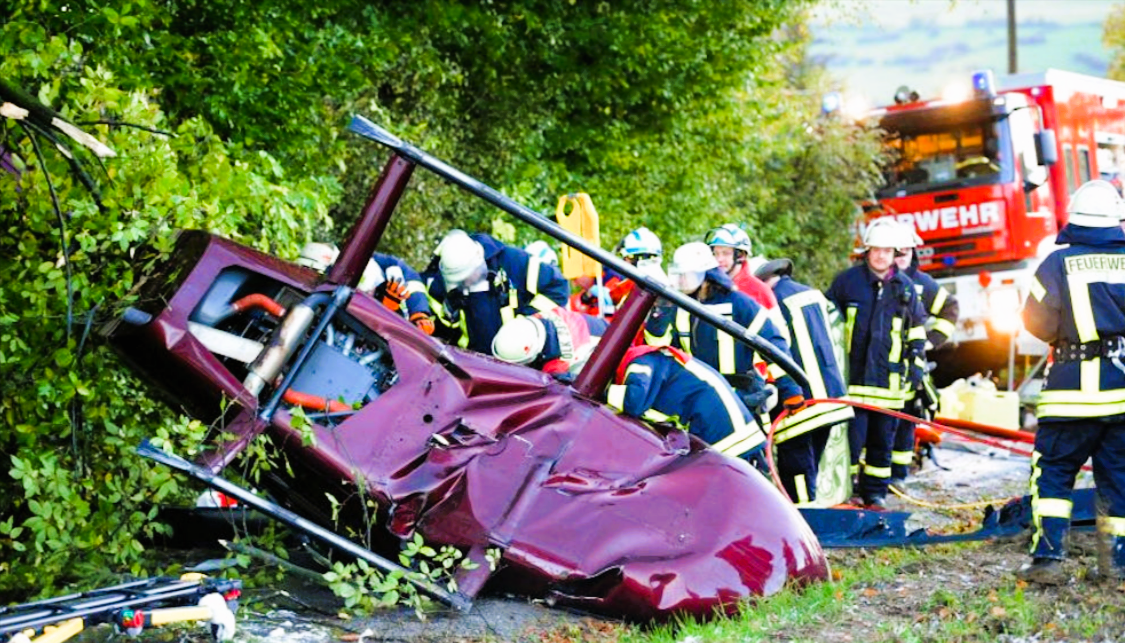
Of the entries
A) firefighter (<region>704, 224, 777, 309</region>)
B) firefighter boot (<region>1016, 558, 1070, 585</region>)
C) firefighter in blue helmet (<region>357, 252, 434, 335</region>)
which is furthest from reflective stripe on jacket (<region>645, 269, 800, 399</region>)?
firefighter boot (<region>1016, 558, 1070, 585</region>)

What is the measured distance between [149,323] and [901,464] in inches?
268

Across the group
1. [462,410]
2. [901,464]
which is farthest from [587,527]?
[901,464]

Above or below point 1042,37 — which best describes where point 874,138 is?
below

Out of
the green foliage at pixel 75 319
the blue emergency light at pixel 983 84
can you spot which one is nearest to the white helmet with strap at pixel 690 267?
the green foliage at pixel 75 319

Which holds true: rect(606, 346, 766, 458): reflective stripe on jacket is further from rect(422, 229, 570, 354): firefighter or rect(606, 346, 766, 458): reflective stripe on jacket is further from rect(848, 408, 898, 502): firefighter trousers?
rect(848, 408, 898, 502): firefighter trousers

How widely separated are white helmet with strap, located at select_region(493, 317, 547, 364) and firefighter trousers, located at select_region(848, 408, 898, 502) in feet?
11.3

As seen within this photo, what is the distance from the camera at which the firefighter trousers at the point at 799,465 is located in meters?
9.48

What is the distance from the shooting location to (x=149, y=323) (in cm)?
596

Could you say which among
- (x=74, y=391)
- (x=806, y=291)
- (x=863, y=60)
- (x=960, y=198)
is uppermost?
(x=863, y=60)

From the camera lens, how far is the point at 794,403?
9.09 m

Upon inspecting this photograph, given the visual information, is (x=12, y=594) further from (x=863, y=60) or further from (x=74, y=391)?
(x=863, y=60)

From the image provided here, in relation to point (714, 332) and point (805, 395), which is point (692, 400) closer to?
point (714, 332)

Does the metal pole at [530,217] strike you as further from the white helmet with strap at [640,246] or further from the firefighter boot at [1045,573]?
the white helmet with strap at [640,246]

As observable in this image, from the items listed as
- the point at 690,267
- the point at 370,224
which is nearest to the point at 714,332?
the point at 690,267
